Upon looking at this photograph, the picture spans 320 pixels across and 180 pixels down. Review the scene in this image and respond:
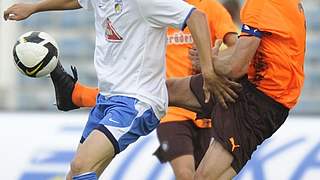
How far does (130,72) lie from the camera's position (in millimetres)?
5527

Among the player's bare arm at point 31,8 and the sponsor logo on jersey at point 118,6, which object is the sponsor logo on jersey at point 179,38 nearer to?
the player's bare arm at point 31,8

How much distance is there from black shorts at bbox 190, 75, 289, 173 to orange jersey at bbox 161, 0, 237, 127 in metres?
1.28

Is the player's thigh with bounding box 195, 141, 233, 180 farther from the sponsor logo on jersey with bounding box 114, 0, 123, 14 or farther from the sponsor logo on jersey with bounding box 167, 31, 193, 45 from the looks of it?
the sponsor logo on jersey with bounding box 167, 31, 193, 45

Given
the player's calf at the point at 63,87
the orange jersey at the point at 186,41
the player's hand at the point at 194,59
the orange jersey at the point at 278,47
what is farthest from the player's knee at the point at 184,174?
the orange jersey at the point at 278,47

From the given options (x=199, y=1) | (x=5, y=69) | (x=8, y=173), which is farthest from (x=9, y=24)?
(x=199, y=1)

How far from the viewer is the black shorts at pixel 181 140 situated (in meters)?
6.89

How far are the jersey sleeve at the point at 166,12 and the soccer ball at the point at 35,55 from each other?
765mm

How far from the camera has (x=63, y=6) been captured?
609 centimetres

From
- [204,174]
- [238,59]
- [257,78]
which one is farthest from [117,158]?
[238,59]

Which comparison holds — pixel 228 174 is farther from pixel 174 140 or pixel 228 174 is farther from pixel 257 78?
pixel 174 140

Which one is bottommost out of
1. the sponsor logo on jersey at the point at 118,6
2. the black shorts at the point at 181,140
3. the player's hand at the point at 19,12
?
the black shorts at the point at 181,140

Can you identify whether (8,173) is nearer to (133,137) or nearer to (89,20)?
(133,137)

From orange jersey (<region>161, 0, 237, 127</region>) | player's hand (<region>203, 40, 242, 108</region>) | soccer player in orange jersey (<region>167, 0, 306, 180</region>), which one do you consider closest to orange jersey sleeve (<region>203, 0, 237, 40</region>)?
orange jersey (<region>161, 0, 237, 127</region>)

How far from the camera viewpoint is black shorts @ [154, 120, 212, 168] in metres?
6.89
